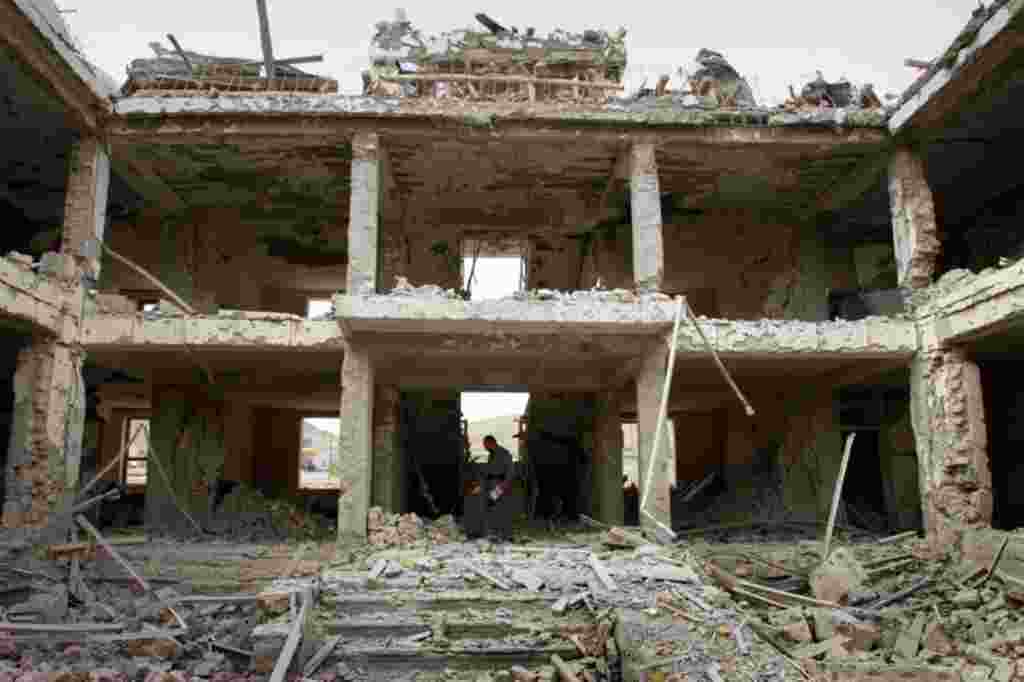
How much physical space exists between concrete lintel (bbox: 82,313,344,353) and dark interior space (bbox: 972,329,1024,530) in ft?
35.6

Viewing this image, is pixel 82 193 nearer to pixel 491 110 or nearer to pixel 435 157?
pixel 435 157

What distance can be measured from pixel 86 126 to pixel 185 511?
6194mm

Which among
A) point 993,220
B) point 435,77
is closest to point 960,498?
point 993,220

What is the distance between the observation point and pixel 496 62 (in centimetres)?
1270

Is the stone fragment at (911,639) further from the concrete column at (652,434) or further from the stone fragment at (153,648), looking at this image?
the stone fragment at (153,648)

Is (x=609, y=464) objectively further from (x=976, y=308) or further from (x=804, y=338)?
(x=976, y=308)

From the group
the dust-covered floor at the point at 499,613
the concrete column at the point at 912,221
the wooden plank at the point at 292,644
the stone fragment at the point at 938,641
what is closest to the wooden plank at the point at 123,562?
the dust-covered floor at the point at 499,613

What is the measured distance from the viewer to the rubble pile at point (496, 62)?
12289 millimetres

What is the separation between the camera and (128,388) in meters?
15.1

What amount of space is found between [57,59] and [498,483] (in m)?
8.45

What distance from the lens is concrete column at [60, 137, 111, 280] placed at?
10328mm

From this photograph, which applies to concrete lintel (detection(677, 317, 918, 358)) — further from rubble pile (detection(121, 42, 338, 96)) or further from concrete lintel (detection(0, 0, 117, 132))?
concrete lintel (detection(0, 0, 117, 132))

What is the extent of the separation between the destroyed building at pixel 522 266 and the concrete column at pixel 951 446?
1.5 inches

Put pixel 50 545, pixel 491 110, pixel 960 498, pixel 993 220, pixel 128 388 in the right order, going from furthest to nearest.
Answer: pixel 128 388 → pixel 993 220 → pixel 491 110 → pixel 960 498 → pixel 50 545
